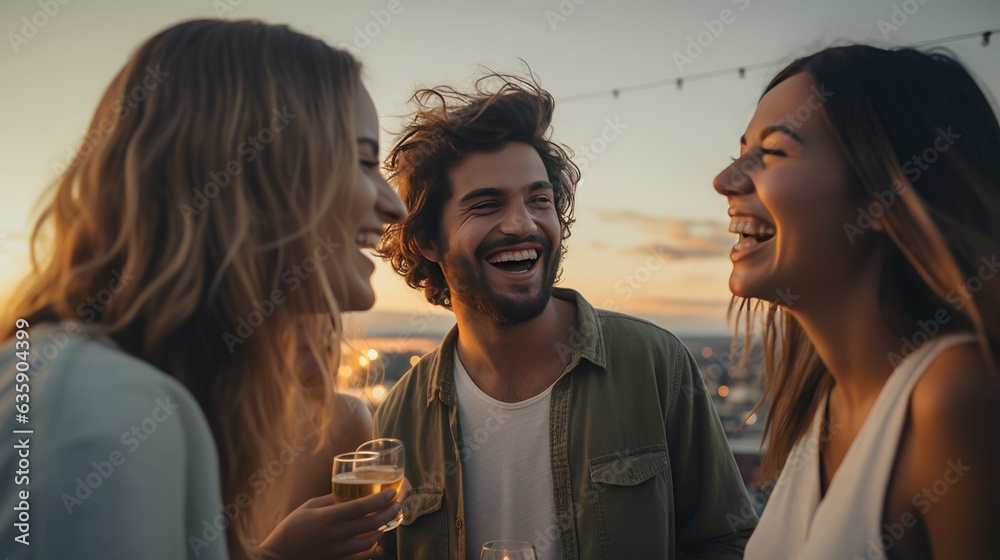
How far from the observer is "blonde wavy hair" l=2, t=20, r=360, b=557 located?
121 centimetres

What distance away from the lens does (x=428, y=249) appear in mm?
3490

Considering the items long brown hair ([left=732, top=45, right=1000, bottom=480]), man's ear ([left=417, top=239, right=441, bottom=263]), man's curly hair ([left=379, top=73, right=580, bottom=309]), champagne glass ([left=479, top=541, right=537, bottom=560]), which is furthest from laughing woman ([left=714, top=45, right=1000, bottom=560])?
man's ear ([left=417, top=239, right=441, bottom=263])

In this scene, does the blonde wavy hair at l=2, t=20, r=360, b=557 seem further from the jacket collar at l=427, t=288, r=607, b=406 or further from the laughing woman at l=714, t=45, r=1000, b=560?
the jacket collar at l=427, t=288, r=607, b=406

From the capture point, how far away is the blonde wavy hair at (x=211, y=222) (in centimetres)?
121

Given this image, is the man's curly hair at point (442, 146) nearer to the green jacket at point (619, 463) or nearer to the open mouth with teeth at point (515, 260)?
the open mouth with teeth at point (515, 260)

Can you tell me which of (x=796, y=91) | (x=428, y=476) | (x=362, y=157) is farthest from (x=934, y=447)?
(x=428, y=476)

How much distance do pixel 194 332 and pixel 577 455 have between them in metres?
1.84

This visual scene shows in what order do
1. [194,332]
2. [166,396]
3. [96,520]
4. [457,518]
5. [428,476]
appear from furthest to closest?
[428,476] < [457,518] < [194,332] < [166,396] < [96,520]

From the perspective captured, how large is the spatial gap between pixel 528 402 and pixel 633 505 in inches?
22.9

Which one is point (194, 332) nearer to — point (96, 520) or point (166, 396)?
point (166, 396)

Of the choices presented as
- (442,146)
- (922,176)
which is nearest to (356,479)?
(922,176)

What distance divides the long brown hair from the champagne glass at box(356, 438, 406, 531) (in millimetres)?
1382

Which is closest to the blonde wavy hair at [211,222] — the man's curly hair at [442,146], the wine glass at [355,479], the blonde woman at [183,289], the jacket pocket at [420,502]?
the blonde woman at [183,289]

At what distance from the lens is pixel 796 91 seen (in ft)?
5.79
